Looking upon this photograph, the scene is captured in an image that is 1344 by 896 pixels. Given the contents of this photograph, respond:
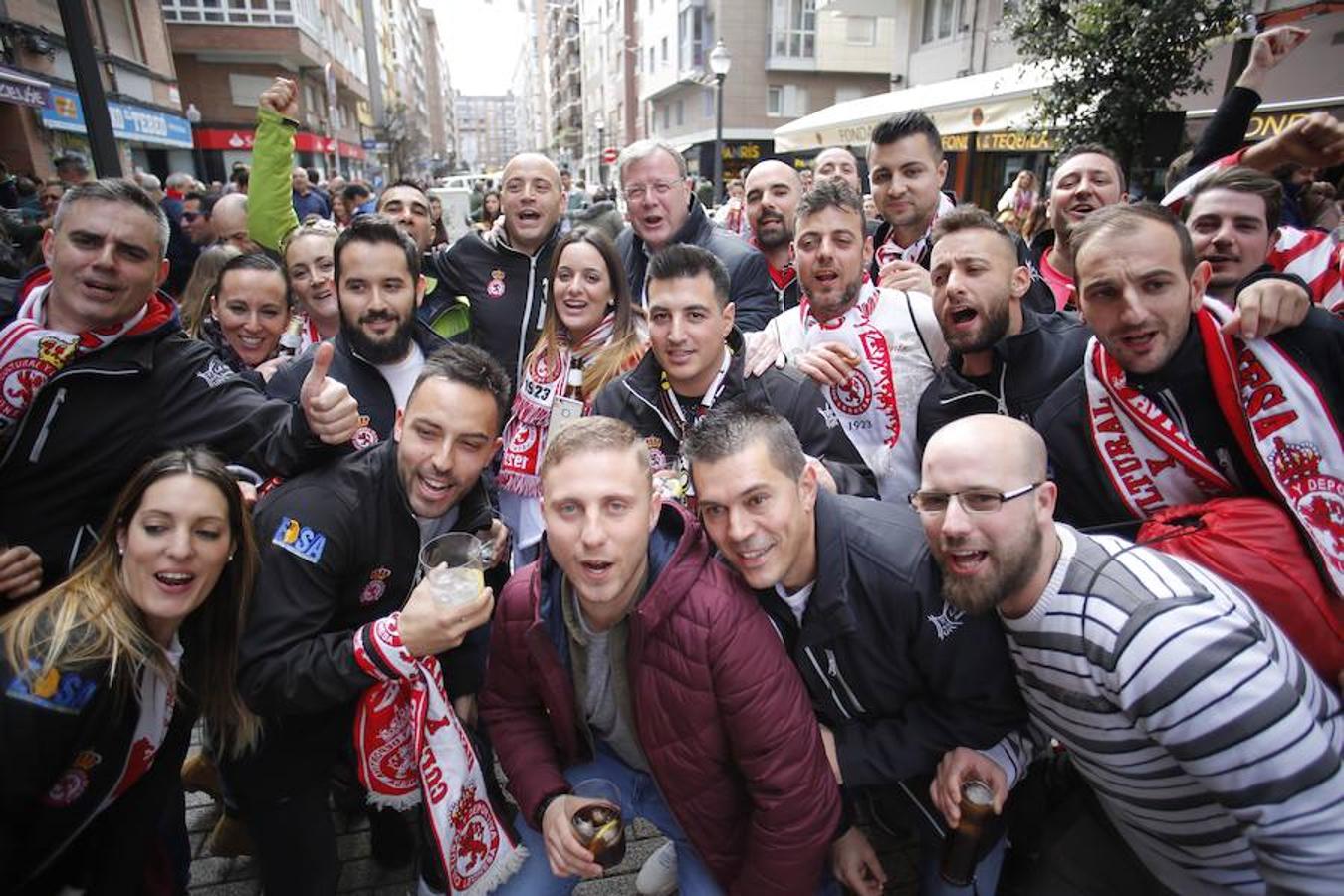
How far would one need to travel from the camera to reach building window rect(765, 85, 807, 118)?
3419cm

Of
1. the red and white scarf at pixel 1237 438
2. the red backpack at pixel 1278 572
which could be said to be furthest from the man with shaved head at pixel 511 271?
the red backpack at pixel 1278 572

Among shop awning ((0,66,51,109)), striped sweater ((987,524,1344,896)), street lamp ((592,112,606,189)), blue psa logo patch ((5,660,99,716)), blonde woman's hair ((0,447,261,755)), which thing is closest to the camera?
striped sweater ((987,524,1344,896))

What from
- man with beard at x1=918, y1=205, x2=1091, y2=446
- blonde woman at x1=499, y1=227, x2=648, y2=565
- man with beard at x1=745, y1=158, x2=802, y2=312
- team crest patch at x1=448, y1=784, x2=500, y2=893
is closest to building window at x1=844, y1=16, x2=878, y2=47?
man with beard at x1=745, y1=158, x2=802, y2=312

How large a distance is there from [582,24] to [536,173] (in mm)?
72328

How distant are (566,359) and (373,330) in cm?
105

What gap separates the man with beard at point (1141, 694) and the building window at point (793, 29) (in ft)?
121

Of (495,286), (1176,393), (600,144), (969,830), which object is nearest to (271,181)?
(495,286)

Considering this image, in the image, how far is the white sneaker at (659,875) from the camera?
296 cm

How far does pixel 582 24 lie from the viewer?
66.2 m

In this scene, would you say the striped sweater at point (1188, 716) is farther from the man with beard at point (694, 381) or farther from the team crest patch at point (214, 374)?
the team crest patch at point (214, 374)

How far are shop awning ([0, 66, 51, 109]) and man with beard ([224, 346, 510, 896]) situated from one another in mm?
14555

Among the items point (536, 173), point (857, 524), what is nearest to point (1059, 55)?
point (536, 173)

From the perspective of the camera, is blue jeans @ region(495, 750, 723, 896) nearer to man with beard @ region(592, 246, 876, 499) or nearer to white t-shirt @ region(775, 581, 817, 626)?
white t-shirt @ region(775, 581, 817, 626)

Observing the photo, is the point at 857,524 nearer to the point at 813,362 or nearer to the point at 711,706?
the point at 711,706
